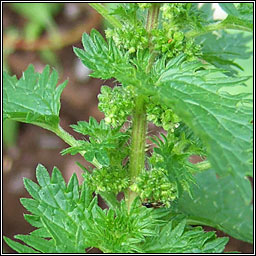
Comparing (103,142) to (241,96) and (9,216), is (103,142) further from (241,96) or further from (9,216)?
(9,216)

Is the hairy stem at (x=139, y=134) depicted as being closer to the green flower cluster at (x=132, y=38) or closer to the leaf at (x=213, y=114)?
the green flower cluster at (x=132, y=38)

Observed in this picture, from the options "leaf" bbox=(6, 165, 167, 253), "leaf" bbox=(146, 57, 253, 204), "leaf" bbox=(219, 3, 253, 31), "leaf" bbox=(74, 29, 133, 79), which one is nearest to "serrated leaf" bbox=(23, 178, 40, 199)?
"leaf" bbox=(6, 165, 167, 253)

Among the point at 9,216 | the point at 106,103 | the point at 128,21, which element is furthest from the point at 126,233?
the point at 9,216

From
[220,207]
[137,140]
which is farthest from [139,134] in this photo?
[220,207]

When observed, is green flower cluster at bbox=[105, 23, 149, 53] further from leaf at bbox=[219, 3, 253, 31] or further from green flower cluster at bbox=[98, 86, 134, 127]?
leaf at bbox=[219, 3, 253, 31]

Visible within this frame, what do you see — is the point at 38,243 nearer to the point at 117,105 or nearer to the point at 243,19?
the point at 117,105

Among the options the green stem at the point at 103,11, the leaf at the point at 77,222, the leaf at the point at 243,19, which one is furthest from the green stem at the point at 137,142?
the leaf at the point at 243,19

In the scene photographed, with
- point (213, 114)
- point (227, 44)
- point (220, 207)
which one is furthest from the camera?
point (220, 207)
